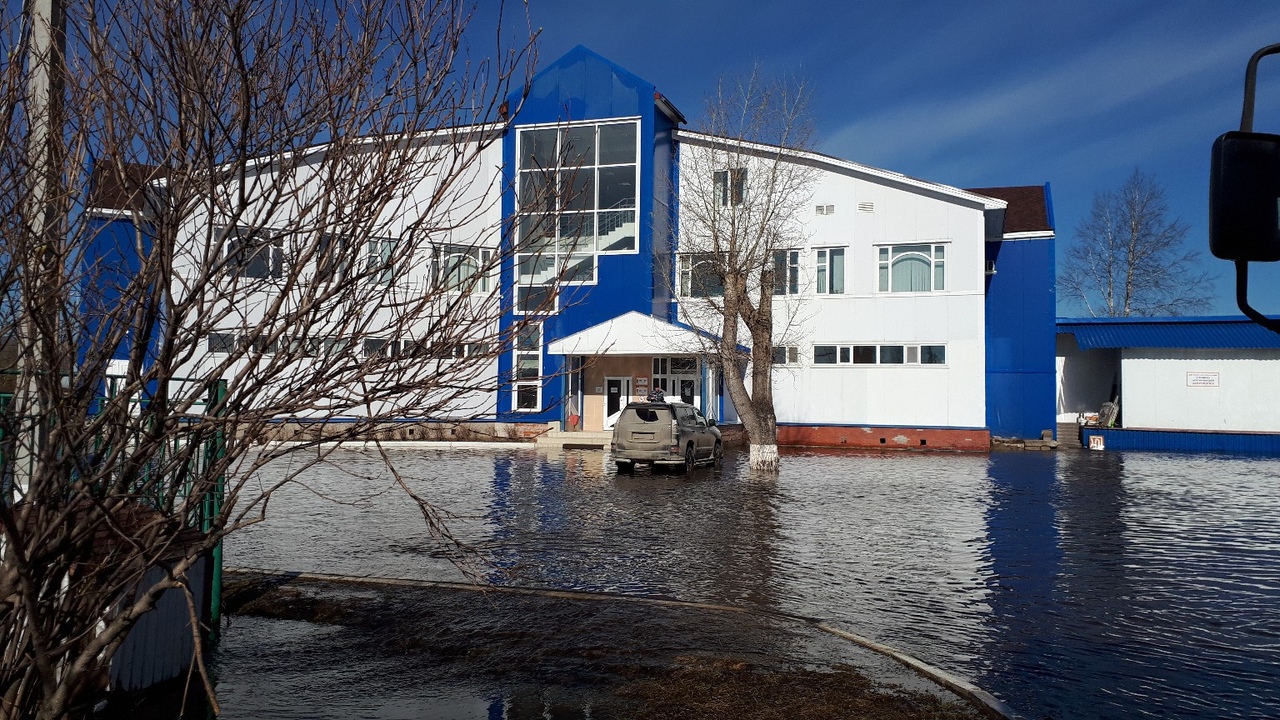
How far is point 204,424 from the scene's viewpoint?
155 inches

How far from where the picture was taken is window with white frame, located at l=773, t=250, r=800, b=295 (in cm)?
3445

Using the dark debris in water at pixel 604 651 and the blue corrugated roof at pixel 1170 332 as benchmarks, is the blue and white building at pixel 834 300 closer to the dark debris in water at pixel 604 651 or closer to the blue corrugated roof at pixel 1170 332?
the blue corrugated roof at pixel 1170 332

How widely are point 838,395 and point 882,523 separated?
2083cm

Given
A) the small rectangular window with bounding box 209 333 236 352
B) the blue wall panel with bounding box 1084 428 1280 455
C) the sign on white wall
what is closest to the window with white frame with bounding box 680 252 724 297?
the blue wall panel with bounding box 1084 428 1280 455

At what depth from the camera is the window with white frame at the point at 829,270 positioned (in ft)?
116

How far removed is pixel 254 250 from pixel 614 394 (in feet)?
104

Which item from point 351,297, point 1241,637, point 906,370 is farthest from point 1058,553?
point 906,370

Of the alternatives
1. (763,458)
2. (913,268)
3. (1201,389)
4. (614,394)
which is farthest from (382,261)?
(1201,389)

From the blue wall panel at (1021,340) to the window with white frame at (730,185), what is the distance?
14.4 meters

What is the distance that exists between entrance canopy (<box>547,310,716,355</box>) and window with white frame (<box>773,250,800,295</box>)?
4.18 metres

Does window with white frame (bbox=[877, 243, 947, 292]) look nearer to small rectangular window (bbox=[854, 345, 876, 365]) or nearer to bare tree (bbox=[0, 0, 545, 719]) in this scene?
small rectangular window (bbox=[854, 345, 876, 365])

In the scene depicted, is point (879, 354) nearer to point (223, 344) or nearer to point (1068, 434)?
point (1068, 434)

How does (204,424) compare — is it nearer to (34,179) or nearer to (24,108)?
(34,179)

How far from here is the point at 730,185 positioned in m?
26.6
